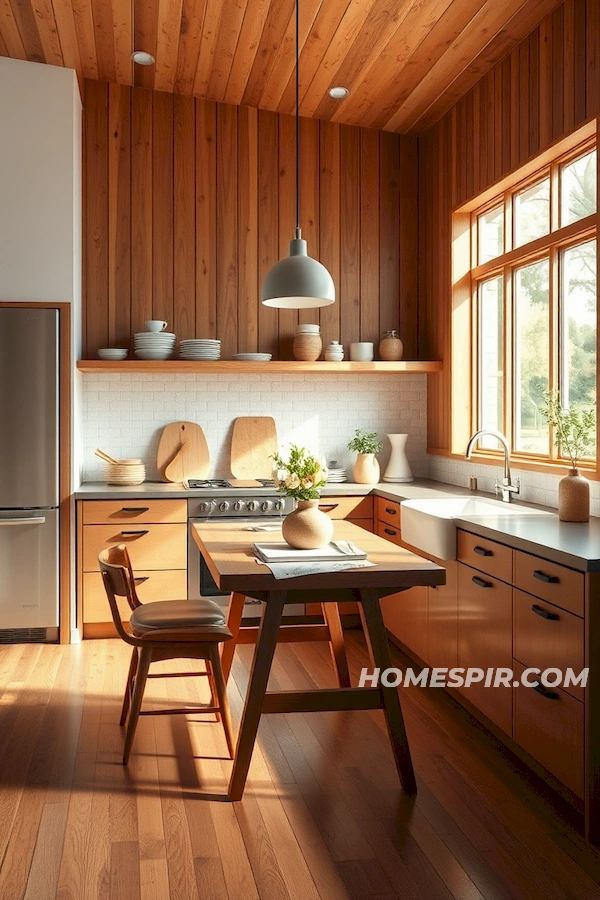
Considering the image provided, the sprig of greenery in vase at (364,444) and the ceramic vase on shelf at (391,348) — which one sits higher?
the ceramic vase on shelf at (391,348)

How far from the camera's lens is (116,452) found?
20.0 ft

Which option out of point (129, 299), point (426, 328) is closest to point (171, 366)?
point (129, 299)

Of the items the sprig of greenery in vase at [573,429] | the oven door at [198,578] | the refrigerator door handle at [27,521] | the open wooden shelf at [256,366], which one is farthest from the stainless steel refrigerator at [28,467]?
the sprig of greenery in vase at [573,429]

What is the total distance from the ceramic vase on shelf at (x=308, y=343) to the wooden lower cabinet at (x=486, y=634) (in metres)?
2.42

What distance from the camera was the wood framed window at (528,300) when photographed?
4.29 metres

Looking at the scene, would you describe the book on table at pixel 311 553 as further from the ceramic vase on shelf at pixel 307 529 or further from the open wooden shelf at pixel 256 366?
the open wooden shelf at pixel 256 366

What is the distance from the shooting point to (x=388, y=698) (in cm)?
323

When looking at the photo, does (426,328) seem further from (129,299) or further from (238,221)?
(129,299)

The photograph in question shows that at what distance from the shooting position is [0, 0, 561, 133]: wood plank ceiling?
4.49m

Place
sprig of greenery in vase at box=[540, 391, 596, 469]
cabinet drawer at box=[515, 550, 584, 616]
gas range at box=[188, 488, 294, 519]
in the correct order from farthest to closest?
gas range at box=[188, 488, 294, 519]
sprig of greenery in vase at box=[540, 391, 596, 469]
cabinet drawer at box=[515, 550, 584, 616]

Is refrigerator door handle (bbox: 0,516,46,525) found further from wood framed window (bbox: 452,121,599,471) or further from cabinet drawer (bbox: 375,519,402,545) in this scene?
wood framed window (bbox: 452,121,599,471)

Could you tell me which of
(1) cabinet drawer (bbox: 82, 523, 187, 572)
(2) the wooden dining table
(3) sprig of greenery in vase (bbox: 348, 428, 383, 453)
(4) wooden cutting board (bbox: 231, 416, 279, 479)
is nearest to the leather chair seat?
(2) the wooden dining table

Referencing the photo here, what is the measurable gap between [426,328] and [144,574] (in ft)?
8.99

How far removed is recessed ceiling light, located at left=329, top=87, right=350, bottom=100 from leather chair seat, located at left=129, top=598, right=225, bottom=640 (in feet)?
11.6
